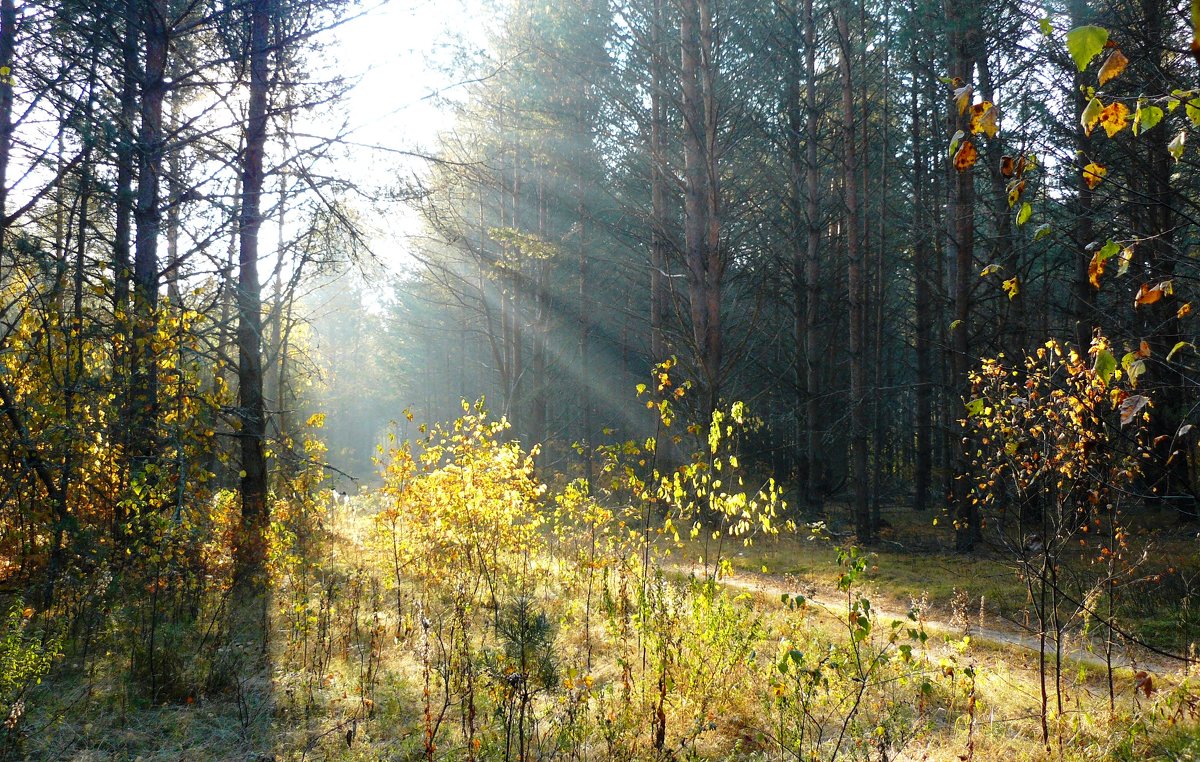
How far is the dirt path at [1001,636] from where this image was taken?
532 centimetres

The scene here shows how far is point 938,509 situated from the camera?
53.9 ft

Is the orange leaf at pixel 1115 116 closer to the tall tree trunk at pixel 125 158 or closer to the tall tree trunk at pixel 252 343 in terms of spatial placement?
the tall tree trunk at pixel 125 158

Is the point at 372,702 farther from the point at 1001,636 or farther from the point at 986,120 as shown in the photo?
the point at 1001,636

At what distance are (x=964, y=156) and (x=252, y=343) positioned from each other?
24.1 feet

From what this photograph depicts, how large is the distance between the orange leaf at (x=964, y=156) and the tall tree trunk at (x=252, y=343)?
6.47 m

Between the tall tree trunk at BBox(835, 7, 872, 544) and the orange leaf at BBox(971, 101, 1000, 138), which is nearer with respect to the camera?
the orange leaf at BBox(971, 101, 1000, 138)

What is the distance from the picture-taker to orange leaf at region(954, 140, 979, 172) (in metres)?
2.14

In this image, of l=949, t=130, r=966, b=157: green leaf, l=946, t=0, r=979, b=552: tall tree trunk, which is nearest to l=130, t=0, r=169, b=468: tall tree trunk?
l=949, t=130, r=966, b=157: green leaf

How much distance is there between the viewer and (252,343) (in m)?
7.75

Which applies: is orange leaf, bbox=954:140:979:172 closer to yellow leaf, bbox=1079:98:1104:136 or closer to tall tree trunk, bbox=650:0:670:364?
yellow leaf, bbox=1079:98:1104:136

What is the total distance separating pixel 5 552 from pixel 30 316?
213 centimetres

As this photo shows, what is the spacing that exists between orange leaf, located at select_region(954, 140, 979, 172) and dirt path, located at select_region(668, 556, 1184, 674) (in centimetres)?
315

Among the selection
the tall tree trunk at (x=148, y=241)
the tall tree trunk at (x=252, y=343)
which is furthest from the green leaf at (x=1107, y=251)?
the tall tree trunk at (x=252, y=343)

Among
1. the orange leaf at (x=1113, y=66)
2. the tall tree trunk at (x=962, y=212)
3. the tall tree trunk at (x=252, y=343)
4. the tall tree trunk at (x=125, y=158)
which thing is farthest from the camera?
the tall tree trunk at (x=962, y=212)
